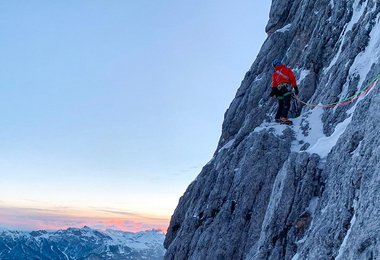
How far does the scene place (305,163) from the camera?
18.6 meters

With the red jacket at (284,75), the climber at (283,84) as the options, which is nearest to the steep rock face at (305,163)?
the climber at (283,84)

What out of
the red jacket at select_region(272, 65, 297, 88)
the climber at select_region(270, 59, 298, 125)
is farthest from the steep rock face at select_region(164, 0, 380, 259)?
the red jacket at select_region(272, 65, 297, 88)

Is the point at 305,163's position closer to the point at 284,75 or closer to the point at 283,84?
the point at 283,84

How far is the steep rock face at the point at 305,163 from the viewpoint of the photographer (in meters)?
13.6

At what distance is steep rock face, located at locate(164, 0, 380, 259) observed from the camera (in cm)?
1356

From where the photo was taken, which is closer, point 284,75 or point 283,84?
point 284,75

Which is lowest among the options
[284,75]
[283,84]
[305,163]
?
Result: [305,163]

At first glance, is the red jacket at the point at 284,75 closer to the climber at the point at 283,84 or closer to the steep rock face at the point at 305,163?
the climber at the point at 283,84

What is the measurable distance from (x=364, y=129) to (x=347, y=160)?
1.32 m

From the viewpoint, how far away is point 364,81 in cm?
1998

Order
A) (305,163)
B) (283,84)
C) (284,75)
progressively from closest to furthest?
(305,163)
(284,75)
(283,84)

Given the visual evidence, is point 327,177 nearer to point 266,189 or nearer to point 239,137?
point 266,189

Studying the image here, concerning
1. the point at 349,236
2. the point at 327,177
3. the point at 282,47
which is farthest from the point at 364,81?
the point at 282,47

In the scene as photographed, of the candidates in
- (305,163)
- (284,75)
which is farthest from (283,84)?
(305,163)
